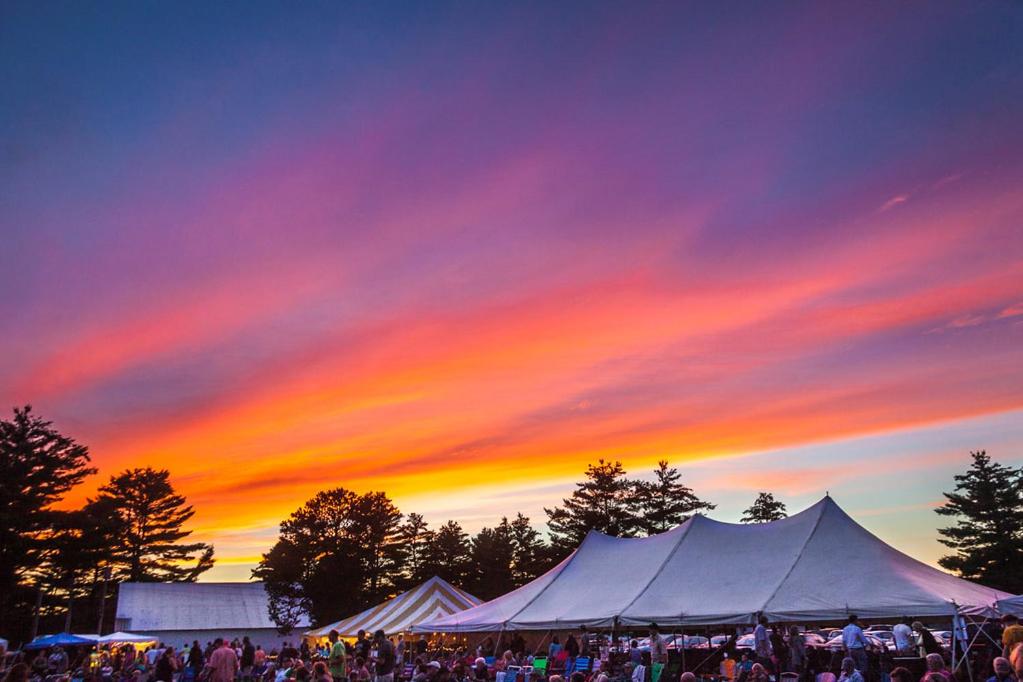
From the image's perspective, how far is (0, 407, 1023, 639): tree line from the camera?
141 ft

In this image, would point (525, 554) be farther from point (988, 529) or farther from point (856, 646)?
point (856, 646)

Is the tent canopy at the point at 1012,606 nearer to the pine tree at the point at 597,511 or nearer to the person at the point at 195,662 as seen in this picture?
the person at the point at 195,662

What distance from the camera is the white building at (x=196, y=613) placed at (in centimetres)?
4253

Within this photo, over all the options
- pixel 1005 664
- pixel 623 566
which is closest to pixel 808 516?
pixel 623 566

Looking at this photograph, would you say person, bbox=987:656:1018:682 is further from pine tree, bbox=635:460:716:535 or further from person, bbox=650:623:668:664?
pine tree, bbox=635:460:716:535

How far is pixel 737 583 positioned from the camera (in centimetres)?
1867

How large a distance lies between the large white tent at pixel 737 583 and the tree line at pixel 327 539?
28.4 meters

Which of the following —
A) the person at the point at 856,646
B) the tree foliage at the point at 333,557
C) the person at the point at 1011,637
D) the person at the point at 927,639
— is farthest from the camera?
the tree foliage at the point at 333,557

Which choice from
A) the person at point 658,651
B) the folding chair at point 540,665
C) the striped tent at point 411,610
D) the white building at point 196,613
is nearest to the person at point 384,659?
the person at point 658,651

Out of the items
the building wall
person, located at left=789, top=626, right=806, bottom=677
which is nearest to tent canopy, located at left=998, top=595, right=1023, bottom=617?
person, located at left=789, top=626, right=806, bottom=677

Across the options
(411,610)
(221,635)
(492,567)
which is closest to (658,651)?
(411,610)

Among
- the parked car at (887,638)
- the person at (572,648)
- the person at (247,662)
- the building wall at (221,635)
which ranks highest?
the person at (572,648)

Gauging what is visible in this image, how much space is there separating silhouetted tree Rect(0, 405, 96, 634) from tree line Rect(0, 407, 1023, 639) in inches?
2.6

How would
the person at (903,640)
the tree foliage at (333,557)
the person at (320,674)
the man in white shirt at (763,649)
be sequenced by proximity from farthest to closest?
the tree foliage at (333,557) → the man in white shirt at (763,649) → the person at (903,640) → the person at (320,674)
